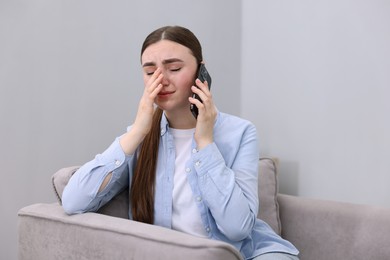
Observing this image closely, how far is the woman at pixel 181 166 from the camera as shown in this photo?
4.12 ft

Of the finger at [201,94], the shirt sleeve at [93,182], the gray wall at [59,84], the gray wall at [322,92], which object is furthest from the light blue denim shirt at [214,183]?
the gray wall at [322,92]

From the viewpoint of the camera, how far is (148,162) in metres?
1.39

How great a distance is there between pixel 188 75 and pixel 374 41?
0.90m

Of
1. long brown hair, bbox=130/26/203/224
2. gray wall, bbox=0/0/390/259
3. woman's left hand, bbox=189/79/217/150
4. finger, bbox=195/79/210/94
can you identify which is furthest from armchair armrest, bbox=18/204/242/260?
gray wall, bbox=0/0/390/259

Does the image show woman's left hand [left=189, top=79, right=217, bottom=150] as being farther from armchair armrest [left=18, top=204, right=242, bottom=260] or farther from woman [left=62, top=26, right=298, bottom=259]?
armchair armrest [left=18, top=204, right=242, bottom=260]

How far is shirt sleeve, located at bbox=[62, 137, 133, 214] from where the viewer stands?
126 centimetres

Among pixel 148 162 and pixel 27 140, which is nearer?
pixel 148 162

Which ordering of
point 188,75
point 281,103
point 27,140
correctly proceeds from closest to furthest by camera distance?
point 188,75 → point 27,140 → point 281,103

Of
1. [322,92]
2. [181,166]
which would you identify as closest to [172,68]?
[181,166]

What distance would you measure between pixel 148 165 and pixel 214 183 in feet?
0.78

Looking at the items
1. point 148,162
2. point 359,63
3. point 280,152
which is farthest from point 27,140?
point 359,63

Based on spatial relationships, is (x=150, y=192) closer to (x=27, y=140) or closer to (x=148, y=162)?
(x=148, y=162)

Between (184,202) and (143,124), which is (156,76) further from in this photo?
(184,202)

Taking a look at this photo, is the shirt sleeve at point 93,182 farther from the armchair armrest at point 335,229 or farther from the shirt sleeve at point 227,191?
the armchair armrest at point 335,229
